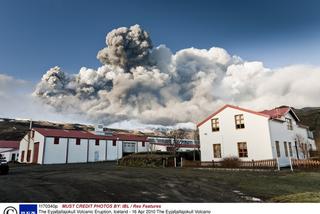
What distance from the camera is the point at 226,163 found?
17266 millimetres

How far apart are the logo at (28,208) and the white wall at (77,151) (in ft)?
95.5

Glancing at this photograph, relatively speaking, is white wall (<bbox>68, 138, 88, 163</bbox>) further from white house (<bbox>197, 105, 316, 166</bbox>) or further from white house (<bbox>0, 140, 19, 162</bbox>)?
white house (<bbox>197, 105, 316, 166</bbox>)

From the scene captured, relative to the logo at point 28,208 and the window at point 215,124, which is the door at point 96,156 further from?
the logo at point 28,208

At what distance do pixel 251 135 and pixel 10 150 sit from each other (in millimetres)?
43049

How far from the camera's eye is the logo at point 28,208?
167 inches

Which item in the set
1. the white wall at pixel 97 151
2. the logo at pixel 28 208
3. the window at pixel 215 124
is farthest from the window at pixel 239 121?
the white wall at pixel 97 151

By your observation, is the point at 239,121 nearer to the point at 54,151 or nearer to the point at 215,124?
the point at 215,124

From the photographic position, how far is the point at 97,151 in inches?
1364

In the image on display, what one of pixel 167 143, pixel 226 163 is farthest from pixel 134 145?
pixel 226 163

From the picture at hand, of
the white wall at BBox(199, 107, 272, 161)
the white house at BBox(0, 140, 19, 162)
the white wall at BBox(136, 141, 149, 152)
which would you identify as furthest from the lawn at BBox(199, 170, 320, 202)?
the white house at BBox(0, 140, 19, 162)

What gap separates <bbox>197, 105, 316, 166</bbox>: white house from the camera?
1762cm

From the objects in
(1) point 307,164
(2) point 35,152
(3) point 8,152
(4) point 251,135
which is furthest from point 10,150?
(1) point 307,164

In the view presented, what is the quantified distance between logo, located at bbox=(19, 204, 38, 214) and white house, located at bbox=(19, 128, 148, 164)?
27.4 metres

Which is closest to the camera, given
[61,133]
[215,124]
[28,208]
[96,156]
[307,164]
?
[28,208]
